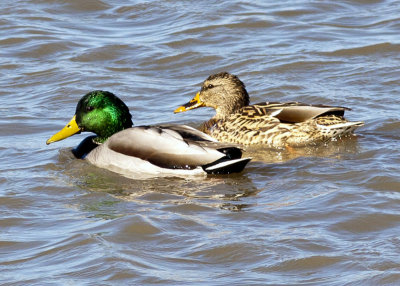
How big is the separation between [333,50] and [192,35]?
208 centimetres

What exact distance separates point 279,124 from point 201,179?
1643 mm

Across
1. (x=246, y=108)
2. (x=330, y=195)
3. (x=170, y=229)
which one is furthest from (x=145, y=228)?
(x=246, y=108)

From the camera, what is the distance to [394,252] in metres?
6.28

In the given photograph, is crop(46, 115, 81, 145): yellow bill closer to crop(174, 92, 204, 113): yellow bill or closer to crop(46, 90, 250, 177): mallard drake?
crop(46, 90, 250, 177): mallard drake

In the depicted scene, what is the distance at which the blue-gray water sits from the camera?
6.32m

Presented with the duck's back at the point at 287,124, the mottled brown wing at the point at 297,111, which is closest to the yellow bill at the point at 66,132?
the duck's back at the point at 287,124

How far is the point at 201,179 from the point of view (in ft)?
27.4

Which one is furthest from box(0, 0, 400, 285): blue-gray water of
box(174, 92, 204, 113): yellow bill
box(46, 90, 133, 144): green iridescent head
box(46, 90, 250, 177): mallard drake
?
box(46, 90, 133, 144): green iridescent head

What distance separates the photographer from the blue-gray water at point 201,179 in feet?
20.7

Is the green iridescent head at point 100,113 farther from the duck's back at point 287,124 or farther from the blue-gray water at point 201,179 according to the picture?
the duck's back at point 287,124

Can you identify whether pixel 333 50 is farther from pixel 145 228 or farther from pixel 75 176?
pixel 145 228

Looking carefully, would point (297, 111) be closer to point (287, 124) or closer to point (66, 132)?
point (287, 124)

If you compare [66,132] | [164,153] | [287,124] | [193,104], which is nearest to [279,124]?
[287,124]

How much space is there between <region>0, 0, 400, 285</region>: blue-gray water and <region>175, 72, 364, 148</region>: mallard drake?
219 millimetres
